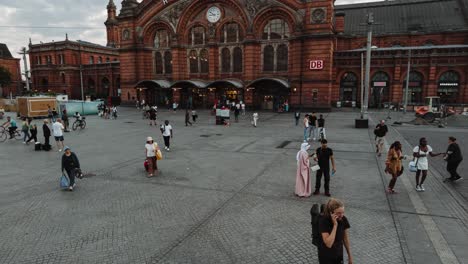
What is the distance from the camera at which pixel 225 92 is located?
44531 mm

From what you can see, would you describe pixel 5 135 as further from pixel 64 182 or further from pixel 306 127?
pixel 306 127

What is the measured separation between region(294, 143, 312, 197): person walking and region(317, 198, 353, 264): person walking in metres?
4.83

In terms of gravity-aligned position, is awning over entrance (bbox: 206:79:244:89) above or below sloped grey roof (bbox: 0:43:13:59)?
below

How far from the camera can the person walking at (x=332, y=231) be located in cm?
377

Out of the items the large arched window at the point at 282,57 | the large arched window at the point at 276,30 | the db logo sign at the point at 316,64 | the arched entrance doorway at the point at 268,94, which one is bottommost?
the arched entrance doorway at the point at 268,94

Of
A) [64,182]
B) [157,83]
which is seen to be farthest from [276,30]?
[64,182]

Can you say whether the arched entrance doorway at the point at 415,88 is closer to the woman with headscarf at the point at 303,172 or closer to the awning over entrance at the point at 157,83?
the awning over entrance at the point at 157,83

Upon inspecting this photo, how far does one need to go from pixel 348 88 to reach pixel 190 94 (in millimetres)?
23727

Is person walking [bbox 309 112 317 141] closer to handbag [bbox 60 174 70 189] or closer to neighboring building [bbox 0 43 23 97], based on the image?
handbag [bbox 60 174 70 189]

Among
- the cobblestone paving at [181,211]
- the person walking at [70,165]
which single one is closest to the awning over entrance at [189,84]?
the cobblestone paving at [181,211]

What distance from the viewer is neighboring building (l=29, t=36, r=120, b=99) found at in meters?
62.6

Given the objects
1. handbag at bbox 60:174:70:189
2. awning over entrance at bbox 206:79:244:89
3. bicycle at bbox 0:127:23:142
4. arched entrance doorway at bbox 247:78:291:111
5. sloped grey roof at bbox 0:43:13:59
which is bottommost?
handbag at bbox 60:174:70:189

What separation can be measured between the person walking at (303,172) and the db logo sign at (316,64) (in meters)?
31.3

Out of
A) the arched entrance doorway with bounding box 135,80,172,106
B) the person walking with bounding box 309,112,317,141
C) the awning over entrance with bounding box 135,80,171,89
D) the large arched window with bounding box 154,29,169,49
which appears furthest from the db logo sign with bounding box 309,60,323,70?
the large arched window with bounding box 154,29,169,49
